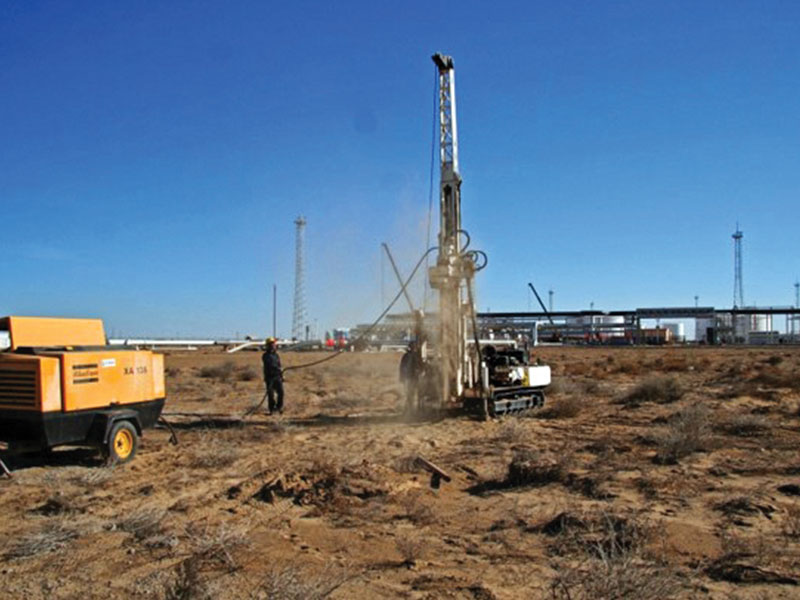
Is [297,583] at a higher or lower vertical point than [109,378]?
lower

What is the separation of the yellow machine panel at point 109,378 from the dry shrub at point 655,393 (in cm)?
1414

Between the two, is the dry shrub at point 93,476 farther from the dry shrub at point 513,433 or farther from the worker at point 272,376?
the worker at point 272,376

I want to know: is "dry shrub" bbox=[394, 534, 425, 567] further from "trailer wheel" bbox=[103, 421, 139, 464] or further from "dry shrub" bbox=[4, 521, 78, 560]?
"trailer wheel" bbox=[103, 421, 139, 464]

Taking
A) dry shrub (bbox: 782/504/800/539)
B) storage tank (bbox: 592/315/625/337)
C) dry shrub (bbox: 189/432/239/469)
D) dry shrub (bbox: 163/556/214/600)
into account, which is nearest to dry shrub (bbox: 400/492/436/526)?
dry shrub (bbox: 163/556/214/600)

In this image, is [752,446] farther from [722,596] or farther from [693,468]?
[722,596]

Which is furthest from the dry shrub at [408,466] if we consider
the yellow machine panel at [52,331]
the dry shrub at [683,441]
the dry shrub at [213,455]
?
the yellow machine panel at [52,331]

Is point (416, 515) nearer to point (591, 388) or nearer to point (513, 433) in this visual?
point (513, 433)

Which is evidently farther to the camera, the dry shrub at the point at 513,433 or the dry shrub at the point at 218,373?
the dry shrub at the point at 218,373

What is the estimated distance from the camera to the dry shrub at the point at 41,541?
7.16 metres

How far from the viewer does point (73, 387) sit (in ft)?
37.0

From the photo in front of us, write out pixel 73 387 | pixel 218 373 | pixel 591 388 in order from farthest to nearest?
pixel 218 373
pixel 591 388
pixel 73 387

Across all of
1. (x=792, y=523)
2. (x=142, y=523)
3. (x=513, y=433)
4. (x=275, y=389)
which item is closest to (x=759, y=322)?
(x=275, y=389)

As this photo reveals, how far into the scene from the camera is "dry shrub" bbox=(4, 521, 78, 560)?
716 centimetres

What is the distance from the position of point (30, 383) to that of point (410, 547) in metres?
6.40
